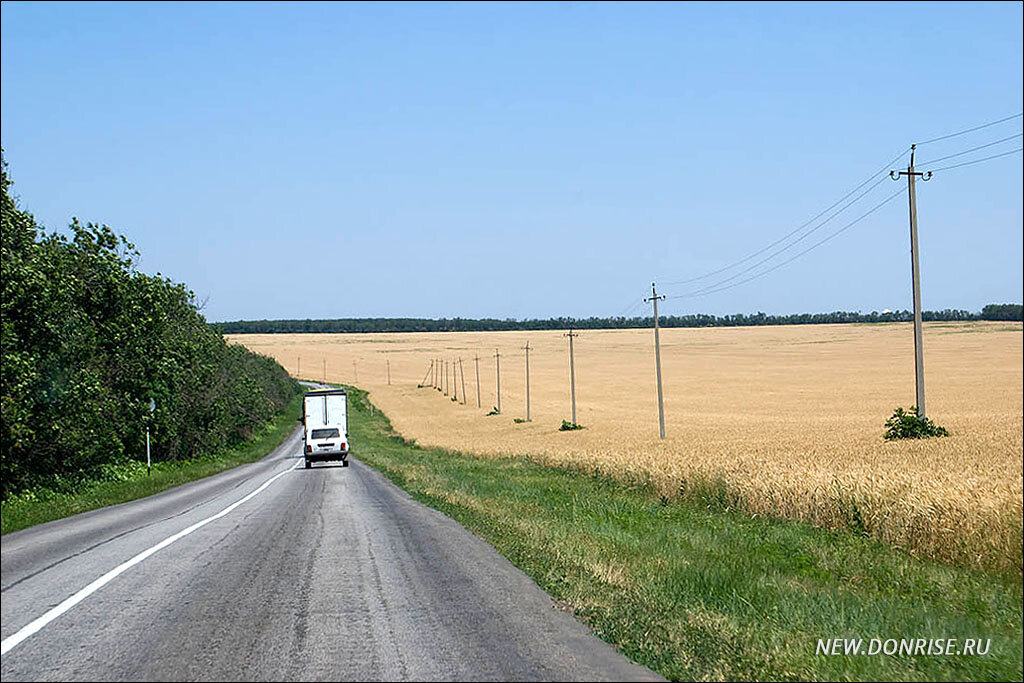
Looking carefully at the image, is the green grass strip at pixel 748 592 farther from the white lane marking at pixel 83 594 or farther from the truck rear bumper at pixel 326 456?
the truck rear bumper at pixel 326 456

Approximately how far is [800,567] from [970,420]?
30.7 m

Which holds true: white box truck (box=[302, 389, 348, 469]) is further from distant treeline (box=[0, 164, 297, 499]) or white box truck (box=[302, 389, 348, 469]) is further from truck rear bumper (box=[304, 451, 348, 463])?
distant treeline (box=[0, 164, 297, 499])

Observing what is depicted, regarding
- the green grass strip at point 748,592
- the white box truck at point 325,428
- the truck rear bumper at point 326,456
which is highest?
the green grass strip at point 748,592

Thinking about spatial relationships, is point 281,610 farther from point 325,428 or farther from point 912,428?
point 325,428

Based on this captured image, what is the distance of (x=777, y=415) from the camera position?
60406mm

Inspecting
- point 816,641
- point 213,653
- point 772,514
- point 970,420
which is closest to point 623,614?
point 816,641

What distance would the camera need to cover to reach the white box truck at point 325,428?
153ft

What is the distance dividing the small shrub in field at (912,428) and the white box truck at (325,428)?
86.0ft

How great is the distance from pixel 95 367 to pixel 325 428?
43.9 feet

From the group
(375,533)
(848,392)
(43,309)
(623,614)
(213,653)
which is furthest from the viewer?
(848,392)

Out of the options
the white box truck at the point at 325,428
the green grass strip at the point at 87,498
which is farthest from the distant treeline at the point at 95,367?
the white box truck at the point at 325,428

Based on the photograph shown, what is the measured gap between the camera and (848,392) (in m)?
75.0

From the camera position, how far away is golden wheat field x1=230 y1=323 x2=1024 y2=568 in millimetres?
13820

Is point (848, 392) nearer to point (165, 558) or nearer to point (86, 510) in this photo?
point (86, 510)
